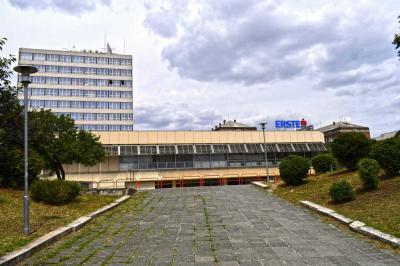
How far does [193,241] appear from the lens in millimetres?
8312

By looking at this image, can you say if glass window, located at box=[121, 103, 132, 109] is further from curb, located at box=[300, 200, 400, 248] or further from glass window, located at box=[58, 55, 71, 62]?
curb, located at box=[300, 200, 400, 248]

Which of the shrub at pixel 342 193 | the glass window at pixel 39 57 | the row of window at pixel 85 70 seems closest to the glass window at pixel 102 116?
the row of window at pixel 85 70

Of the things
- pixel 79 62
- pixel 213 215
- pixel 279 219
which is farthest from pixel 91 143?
pixel 79 62

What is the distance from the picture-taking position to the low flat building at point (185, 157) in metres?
37.0

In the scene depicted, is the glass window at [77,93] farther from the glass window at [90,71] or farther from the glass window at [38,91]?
the glass window at [38,91]

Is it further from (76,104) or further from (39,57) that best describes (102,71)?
(39,57)

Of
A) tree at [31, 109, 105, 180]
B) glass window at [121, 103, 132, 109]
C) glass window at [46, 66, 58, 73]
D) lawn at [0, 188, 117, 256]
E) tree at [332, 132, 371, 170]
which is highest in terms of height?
glass window at [46, 66, 58, 73]

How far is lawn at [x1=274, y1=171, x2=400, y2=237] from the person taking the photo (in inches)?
347

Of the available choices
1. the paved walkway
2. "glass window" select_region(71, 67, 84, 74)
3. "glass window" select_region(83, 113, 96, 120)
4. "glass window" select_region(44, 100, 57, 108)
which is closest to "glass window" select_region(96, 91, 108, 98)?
"glass window" select_region(83, 113, 96, 120)

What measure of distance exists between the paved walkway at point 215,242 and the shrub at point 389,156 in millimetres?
3912

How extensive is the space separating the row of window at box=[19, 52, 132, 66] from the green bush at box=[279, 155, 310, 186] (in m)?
73.9

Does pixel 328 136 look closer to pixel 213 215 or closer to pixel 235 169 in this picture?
pixel 235 169

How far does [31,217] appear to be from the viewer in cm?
1062

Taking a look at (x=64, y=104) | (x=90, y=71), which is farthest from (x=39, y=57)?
(x=64, y=104)
